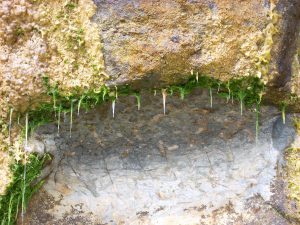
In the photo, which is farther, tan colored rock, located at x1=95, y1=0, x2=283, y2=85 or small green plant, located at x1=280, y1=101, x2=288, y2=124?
small green plant, located at x1=280, y1=101, x2=288, y2=124

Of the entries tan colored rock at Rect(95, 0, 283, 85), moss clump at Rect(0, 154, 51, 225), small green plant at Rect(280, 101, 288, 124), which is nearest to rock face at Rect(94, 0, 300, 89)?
tan colored rock at Rect(95, 0, 283, 85)

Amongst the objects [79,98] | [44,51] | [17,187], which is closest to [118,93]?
[79,98]

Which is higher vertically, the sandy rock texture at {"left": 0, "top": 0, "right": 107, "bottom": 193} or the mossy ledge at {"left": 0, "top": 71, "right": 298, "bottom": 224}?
the sandy rock texture at {"left": 0, "top": 0, "right": 107, "bottom": 193}

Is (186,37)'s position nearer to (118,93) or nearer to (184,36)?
(184,36)

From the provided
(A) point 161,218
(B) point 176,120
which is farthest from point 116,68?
(A) point 161,218

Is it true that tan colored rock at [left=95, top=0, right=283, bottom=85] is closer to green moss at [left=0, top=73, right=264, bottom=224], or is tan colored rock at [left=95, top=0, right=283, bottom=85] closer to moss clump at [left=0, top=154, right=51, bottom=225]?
green moss at [left=0, top=73, right=264, bottom=224]

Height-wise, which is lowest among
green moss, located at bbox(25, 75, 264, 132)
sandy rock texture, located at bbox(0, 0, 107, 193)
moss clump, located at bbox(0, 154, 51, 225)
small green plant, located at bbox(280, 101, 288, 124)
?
moss clump, located at bbox(0, 154, 51, 225)
